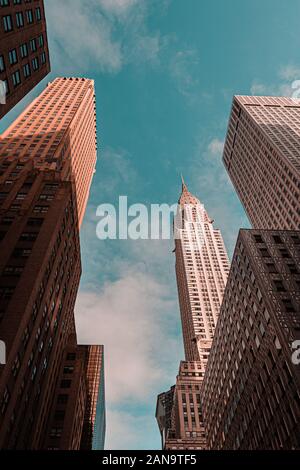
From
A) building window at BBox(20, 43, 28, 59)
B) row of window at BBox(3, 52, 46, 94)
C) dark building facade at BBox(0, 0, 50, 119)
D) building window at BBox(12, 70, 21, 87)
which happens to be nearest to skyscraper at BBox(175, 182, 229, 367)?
row of window at BBox(3, 52, 46, 94)

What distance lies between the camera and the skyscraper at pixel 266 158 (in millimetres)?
100750

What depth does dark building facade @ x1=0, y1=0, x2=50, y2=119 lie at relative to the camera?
1769 inches

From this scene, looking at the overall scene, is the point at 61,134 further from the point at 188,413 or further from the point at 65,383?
the point at 188,413

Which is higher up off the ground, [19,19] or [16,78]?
[19,19]

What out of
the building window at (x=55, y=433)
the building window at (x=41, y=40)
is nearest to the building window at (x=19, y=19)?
the building window at (x=41, y=40)

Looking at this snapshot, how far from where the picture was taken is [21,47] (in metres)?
50.1

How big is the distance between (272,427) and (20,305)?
37.4 meters

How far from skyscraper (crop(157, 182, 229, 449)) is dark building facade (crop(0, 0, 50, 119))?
4051 inches

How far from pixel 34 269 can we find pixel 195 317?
341 ft

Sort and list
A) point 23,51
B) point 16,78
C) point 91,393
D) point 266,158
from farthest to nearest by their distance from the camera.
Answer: point 91,393
point 266,158
point 23,51
point 16,78

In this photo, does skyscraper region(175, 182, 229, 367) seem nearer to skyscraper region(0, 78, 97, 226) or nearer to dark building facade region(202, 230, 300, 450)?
dark building facade region(202, 230, 300, 450)

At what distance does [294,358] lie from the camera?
43.3 m

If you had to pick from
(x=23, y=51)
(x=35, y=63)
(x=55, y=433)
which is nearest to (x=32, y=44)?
(x=35, y=63)
